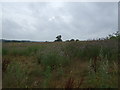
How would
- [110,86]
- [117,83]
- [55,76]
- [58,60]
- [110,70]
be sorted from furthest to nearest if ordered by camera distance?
[58,60]
[110,70]
[55,76]
[117,83]
[110,86]

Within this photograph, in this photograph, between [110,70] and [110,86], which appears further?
[110,70]

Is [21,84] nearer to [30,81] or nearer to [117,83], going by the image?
[30,81]

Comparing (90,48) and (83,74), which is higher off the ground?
(90,48)

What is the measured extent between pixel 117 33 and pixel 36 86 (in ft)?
14.9

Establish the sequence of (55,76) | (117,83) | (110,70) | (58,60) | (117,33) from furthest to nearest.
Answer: (117,33), (58,60), (110,70), (55,76), (117,83)

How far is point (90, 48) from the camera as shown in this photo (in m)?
8.10

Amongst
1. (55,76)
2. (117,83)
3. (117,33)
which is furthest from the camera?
(117,33)

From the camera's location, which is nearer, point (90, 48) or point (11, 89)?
point (11, 89)

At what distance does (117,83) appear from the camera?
4.61 meters

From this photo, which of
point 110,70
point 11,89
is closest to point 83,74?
point 110,70

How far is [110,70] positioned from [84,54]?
2.28m

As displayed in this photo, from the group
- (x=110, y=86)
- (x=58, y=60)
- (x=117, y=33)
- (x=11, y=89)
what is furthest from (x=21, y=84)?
(x=117, y=33)

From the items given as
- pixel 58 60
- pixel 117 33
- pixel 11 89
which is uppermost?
pixel 117 33

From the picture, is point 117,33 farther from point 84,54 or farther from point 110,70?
point 110,70
